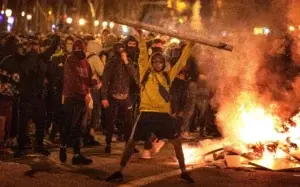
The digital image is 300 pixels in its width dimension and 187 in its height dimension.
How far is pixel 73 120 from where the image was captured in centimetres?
946

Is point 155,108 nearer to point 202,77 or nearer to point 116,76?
point 116,76

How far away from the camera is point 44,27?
43.7 m

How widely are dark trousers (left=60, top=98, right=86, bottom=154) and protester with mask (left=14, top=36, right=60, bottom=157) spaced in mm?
715

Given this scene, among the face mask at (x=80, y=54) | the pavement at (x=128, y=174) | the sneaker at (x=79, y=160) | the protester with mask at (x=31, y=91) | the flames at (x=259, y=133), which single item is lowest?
the pavement at (x=128, y=174)

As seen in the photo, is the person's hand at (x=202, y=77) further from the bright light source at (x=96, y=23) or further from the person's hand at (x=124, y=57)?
the bright light source at (x=96, y=23)

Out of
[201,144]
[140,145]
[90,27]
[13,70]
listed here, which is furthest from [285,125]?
[90,27]

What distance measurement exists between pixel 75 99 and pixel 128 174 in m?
1.62

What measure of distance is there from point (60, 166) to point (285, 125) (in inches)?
164

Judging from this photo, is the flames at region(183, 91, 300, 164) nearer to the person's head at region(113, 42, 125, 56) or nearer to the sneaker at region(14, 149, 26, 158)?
the person's head at region(113, 42, 125, 56)

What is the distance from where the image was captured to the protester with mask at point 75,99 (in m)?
9.47

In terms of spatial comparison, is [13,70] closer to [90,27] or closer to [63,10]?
[90,27]

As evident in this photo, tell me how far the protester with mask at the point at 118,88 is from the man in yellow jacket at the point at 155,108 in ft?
7.30

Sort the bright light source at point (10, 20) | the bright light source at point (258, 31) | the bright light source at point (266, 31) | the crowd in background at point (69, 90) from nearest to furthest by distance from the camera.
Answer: the crowd in background at point (69, 90) < the bright light source at point (266, 31) < the bright light source at point (258, 31) < the bright light source at point (10, 20)

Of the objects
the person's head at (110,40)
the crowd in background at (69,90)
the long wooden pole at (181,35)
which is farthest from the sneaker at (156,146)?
the long wooden pole at (181,35)
